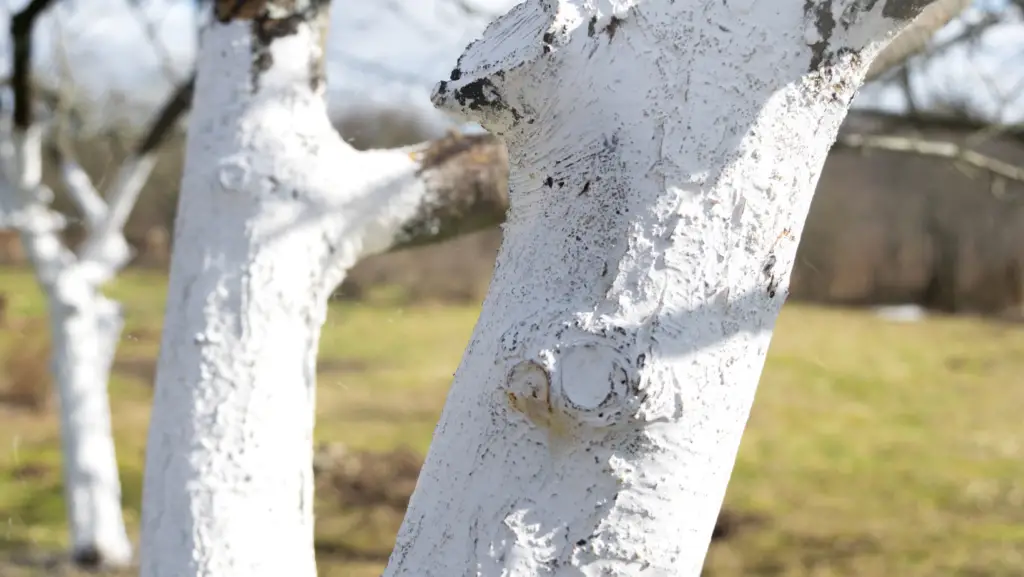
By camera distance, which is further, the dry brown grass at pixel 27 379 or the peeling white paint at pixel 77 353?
the dry brown grass at pixel 27 379

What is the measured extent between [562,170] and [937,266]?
48.6 ft

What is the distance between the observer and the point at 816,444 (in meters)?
6.72

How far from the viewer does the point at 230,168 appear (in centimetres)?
121

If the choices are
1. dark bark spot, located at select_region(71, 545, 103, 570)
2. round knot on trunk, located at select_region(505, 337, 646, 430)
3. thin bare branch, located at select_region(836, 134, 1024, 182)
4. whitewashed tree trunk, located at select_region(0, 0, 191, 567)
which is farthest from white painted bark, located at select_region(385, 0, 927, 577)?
dark bark spot, located at select_region(71, 545, 103, 570)

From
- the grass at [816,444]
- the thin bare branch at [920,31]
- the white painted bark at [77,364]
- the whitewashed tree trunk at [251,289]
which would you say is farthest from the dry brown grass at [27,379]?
the thin bare branch at [920,31]

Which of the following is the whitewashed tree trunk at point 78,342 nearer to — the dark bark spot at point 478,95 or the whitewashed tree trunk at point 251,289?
the whitewashed tree trunk at point 251,289

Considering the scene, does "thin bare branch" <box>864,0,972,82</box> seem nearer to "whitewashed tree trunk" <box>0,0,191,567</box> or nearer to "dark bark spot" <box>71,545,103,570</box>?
"whitewashed tree trunk" <box>0,0,191,567</box>

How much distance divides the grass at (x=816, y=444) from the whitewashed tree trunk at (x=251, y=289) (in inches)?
21.8

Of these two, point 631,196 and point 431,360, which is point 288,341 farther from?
point 431,360

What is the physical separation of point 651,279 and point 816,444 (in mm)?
6541

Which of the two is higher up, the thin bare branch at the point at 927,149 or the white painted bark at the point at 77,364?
the thin bare branch at the point at 927,149

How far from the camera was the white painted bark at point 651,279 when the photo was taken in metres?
0.66

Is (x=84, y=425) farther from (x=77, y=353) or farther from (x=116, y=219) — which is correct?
(x=116, y=219)

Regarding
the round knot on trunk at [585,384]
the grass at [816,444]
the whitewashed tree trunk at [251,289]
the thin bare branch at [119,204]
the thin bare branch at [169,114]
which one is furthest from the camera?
the grass at [816,444]
